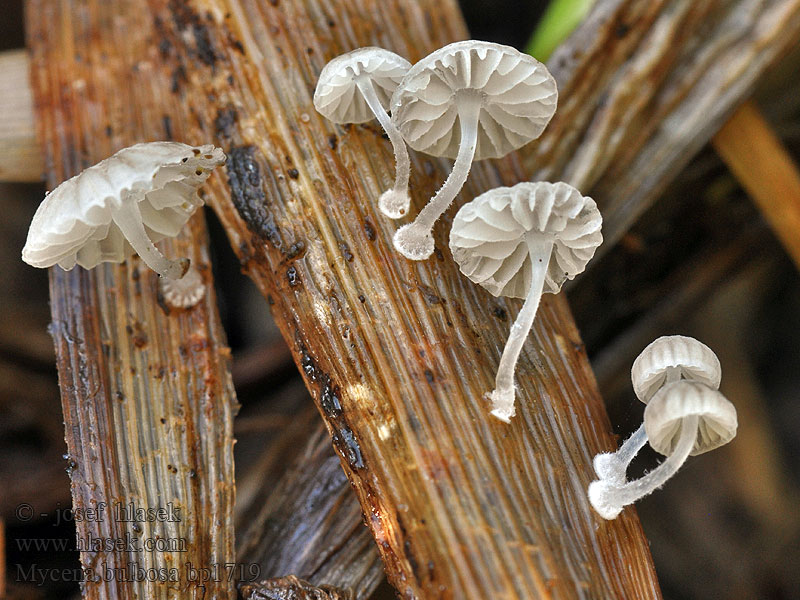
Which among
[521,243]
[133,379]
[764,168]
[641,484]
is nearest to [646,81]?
[764,168]

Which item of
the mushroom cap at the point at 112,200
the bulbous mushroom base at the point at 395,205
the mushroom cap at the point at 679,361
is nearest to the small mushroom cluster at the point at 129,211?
the mushroom cap at the point at 112,200

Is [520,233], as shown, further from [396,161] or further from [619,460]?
[619,460]

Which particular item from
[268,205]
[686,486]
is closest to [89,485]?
[268,205]

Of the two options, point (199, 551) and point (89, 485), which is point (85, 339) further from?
point (199, 551)

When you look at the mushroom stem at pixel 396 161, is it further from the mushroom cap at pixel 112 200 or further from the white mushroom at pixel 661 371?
the white mushroom at pixel 661 371

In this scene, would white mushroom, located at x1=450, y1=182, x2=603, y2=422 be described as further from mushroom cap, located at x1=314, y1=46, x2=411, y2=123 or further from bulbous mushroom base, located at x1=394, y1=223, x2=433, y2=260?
mushroom cap, located at x1=314, y1=46, x2=411, y2=123

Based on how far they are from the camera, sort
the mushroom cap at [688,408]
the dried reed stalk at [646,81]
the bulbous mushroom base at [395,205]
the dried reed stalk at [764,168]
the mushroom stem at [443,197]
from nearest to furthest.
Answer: the mushroom cap at [688,408]
the mushroom stem at [443,197]
the bulbous mushroom base at [395,205]
the dried reed stalk at [646,81]
the dried reed stalk at [764,168]

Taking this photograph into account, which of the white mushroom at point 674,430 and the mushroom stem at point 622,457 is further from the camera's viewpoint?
the mushroom stem at point 622,457
